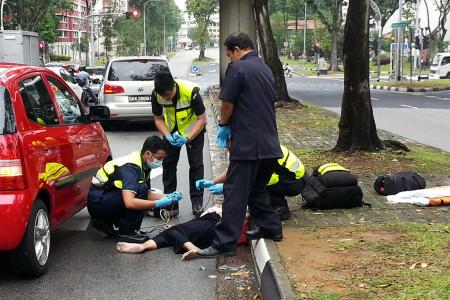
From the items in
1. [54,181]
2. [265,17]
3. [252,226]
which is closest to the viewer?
[54,181]

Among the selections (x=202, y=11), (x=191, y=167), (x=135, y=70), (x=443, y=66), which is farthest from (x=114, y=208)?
(x=202, y=11)

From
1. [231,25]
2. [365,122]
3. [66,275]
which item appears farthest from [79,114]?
[231,25]

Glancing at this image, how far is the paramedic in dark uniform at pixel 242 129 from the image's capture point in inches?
204

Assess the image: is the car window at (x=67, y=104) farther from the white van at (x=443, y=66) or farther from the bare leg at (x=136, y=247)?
the white van at (x=443, y=66)

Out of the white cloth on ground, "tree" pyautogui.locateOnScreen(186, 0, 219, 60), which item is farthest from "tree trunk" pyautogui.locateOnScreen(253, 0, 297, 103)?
"tree" pyautogui.locateOnScreen(186, 0, 219, 60)

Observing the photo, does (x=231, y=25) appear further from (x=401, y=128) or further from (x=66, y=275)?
(x=66, y=275)

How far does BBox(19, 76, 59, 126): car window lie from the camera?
536 centimetres

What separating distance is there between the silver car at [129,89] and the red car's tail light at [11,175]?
980cm

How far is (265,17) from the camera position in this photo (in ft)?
69.2

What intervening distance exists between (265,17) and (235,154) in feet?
54.1

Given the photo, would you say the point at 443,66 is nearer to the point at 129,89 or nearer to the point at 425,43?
the point at 425,43

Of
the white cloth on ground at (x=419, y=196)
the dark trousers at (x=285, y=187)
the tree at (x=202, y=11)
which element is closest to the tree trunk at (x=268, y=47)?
Result: the white cloth on ground at (x=419, y=196)

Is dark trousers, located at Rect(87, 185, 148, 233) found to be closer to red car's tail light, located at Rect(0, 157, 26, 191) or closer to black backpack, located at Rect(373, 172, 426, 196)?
red car's tail light, located at Rect(0, 157, 26, 191)

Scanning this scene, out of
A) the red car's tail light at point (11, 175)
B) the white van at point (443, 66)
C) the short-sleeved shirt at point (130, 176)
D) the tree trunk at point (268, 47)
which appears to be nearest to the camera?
the red car's tail light at point (11, 175)
